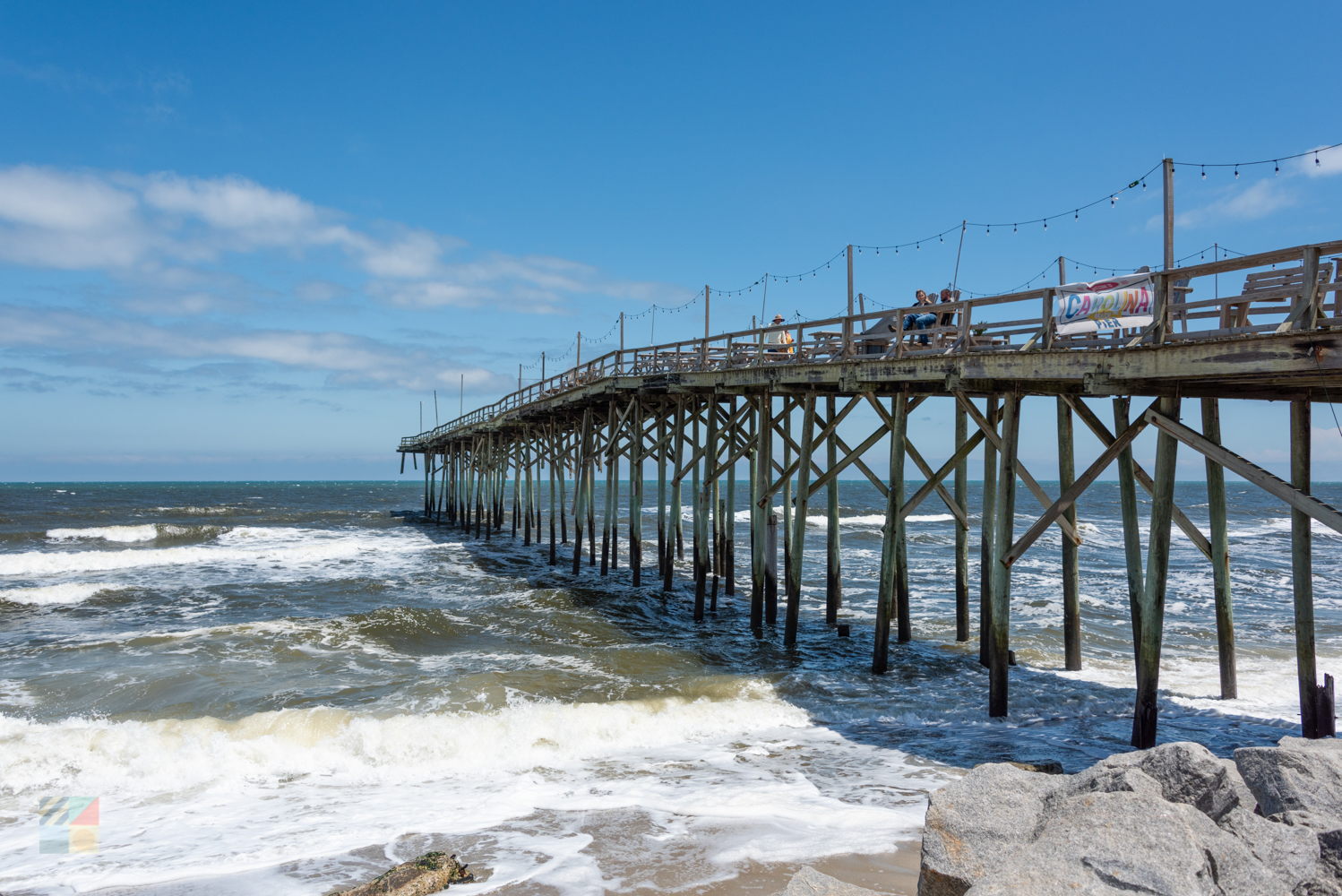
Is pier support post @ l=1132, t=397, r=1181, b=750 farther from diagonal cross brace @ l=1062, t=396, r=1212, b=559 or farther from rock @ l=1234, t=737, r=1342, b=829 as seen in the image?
rock @ l=1234, t=737, r=1342, b=829

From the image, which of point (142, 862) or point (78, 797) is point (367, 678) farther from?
point (142, 862)

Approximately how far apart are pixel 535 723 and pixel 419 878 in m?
4.24

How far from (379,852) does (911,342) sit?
31.5ft

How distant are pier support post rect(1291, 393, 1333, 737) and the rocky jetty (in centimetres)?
321

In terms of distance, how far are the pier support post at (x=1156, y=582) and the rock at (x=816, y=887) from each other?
16.8 feet

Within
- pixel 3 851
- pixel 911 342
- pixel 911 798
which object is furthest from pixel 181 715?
pixel 911 342

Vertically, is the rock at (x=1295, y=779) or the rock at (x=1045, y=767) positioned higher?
the rock at (x=1295, y=779)

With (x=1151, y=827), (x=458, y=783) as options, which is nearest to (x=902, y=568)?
(x=458, y=783)

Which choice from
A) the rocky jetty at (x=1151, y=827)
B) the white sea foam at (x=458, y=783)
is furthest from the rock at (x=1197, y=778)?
the white sea foam at (x=458, y=783)

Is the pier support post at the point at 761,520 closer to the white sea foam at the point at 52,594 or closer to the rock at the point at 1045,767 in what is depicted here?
the rock at the point at 1045,767

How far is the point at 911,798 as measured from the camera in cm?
710

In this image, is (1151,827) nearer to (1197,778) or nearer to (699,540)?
(1197,778)

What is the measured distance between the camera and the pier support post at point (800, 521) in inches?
515

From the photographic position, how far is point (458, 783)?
821 cm
